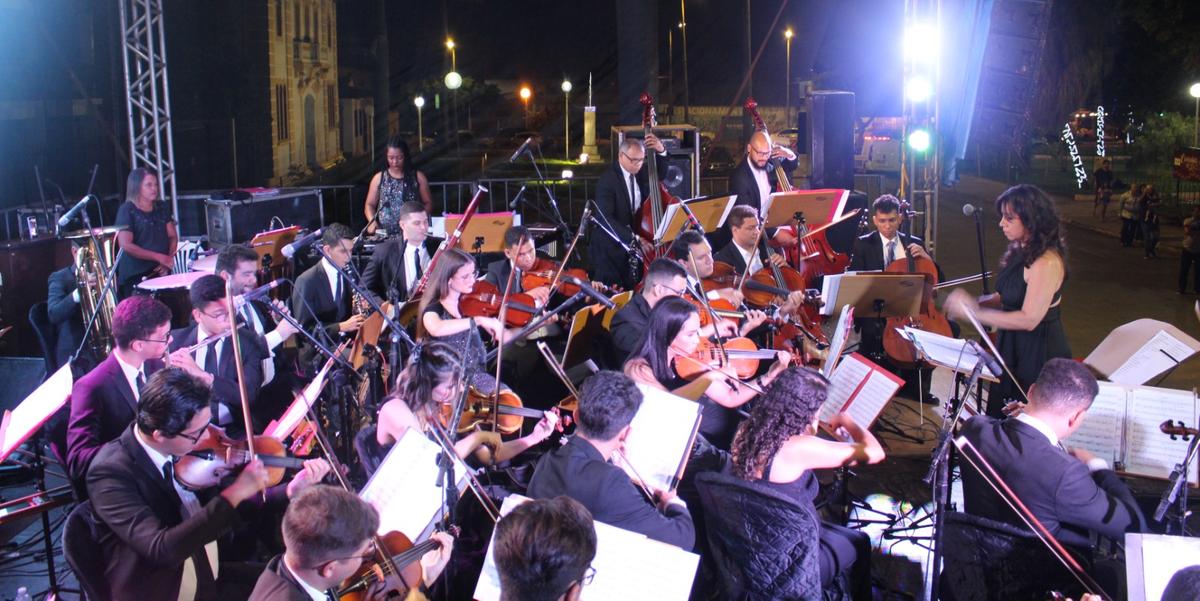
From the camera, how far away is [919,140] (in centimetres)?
775

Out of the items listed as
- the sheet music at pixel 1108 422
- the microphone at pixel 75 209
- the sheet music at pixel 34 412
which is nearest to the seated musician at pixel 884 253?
the sheet music at pixel 1108 422

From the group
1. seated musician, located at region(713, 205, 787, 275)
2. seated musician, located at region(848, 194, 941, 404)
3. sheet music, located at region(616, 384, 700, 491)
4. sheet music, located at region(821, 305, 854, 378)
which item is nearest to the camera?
sheet music, located at region(616, 384, 700, 491)

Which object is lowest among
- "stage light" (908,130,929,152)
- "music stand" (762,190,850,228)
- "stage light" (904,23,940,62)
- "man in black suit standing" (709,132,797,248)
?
"music stand" (762,190,850,228)

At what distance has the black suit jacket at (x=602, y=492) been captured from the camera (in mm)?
3127

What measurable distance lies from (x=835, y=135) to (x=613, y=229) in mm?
3374

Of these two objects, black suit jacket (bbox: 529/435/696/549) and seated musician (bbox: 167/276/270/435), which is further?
seated musician (bbox: 167/276/270/435)

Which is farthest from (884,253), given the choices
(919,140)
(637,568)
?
(637,568)

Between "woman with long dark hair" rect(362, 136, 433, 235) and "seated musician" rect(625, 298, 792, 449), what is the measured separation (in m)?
3.87

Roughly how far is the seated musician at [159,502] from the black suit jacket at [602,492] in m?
0.72

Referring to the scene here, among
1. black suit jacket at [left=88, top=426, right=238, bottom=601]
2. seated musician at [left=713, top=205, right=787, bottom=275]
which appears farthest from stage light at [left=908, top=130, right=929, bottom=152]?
black suit jacket at [left=88, top=426, right=238, bottom=601]

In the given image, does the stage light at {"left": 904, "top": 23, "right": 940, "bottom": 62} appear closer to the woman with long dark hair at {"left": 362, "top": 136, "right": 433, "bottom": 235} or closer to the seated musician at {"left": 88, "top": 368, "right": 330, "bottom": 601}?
the woman with long dark hair at {"left": 362, "top": 136, "right": 433, "bottom": 235}

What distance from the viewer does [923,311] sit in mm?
6043

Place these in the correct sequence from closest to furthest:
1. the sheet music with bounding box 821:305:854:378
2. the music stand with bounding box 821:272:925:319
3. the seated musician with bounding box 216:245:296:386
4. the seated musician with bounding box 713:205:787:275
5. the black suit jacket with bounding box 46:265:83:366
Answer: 1. the sheet music with bounding box 821:305:854:378
2. the seated musician with bounding box 216:245:296:386
3. the music stand with bounding box 821:272:925:319
4. the black suit jacket with bounding box 46:265:83:366
5. the seated musician with bounding box 713:205:787:275

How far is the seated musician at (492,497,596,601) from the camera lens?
94.1 inches
